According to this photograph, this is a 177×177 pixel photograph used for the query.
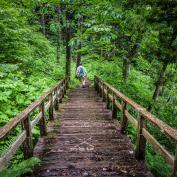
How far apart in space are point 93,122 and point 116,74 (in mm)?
11703

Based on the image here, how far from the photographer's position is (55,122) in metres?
9.44

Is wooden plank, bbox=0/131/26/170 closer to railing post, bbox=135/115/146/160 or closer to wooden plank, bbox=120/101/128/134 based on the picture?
railing post, bbox=135/115/146/160

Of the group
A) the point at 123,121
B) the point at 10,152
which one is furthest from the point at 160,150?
the point at 123,121

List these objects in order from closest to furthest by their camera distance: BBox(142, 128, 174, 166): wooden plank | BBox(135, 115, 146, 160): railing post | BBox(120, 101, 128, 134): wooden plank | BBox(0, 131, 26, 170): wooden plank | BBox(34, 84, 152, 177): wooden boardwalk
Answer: BBox(0, 131, 26, 170): wooden plank < BBox(142, 128, 174, 166): wooden plank < BBox(34, 84, 152, 177): wooden boardwalk < BBox(135, 115, 146, 160): railing post < BBox(120, 101, 128, 134): wooden plank

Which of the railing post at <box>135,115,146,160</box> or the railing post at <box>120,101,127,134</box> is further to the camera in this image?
the railing post at <box>120,101,127,134</box>

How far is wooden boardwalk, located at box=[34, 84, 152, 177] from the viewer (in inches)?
201

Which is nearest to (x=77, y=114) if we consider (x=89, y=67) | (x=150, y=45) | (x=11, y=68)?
(x=11, y=68)

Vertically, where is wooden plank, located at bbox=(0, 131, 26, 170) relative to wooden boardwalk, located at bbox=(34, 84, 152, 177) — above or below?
above

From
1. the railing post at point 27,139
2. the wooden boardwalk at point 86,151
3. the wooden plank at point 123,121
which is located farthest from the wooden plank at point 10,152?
the wooden plank at point 123,121

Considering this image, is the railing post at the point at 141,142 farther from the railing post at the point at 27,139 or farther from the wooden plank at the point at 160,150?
the railing post at the point at 27,139

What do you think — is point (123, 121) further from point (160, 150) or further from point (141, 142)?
point (160, 150)

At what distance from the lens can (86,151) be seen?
6.23 metres

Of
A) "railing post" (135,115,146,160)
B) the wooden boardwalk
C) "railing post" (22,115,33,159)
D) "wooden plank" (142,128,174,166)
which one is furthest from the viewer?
"railing post" (135,115,146,160)

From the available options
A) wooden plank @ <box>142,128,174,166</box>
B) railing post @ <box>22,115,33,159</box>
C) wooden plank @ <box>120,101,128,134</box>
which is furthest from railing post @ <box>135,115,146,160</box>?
railing post @ <box>22,115,33,159</box>
